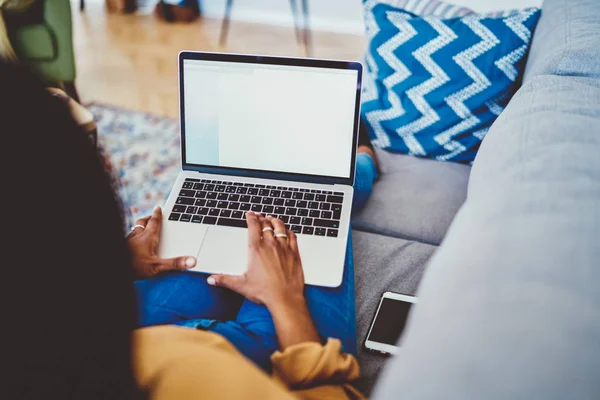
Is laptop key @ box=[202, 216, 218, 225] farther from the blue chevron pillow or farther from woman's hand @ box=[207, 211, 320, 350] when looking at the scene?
the blue chevron pillow

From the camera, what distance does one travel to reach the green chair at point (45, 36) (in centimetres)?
204

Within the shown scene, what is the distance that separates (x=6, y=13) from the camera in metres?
1.97

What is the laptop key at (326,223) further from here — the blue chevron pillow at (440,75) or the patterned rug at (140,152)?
the patterned rug at (140,152)

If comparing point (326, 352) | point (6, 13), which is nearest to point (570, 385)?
point (326, 352)

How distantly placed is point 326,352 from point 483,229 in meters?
0.27

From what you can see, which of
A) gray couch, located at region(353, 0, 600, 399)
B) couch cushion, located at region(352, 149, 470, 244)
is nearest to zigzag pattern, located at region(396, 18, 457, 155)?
couch cushion, located at region(352, 149, 470, 244)

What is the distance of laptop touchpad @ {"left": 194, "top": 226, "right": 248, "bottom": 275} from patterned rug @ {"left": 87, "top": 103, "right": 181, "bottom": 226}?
0.91m

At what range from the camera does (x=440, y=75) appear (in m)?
1.30

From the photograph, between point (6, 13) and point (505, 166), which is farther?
point (6, 13)

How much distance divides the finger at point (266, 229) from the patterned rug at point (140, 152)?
1029 millimetres

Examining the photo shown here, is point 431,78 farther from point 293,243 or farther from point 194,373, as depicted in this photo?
point 194,373

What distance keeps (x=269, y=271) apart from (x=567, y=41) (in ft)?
2.60

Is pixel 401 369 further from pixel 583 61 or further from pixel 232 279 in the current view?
pixel 583 61

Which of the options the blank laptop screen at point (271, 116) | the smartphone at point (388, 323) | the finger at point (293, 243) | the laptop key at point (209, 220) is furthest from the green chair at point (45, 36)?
the smartphone at point (388, 323)
